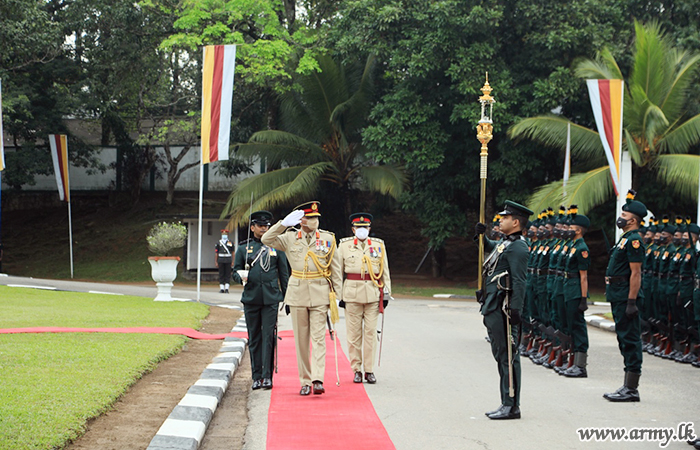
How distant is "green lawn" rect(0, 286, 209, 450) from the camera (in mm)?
5758

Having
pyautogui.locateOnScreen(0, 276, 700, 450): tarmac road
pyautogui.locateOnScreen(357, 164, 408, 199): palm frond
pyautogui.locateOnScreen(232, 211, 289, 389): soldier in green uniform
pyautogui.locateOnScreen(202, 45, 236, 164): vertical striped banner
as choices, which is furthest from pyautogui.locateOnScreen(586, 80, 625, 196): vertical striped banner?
pyautogui.locateOnScreen(232, 211, 289, 389): soldier in green uniform

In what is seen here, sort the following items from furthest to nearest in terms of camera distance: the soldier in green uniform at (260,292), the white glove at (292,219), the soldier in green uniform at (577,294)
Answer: the soldier in green uniform at (577,294)
the soldier in green uniform at (260,292)
the white glove at (292,219)

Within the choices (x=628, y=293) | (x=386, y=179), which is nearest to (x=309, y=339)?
(x=628, y=293)

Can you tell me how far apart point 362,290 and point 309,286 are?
1334 mm

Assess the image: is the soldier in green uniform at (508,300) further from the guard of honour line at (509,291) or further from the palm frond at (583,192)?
the palm frond at (583,192)

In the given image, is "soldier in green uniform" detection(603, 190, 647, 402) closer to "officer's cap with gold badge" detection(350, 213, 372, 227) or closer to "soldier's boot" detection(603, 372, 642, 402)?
"soldier's boot" detection(603, 372, 642, 402)

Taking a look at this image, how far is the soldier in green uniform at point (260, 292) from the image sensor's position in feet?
28.6

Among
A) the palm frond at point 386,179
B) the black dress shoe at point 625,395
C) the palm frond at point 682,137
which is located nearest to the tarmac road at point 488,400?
the black dress shoe at point 625,395

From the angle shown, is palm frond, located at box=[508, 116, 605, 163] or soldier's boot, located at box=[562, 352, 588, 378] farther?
palm frond, located at box=[508, 116, 605, 163]

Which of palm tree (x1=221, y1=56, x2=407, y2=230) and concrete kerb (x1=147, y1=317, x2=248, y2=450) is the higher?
palm tree (x1=221, y1=56, x2=407, y2=230)

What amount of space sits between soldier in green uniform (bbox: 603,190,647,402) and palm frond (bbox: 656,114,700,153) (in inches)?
548

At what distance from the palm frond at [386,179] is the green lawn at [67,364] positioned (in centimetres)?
1108

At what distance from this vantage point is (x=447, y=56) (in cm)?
2408

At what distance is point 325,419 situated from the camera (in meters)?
7.04
